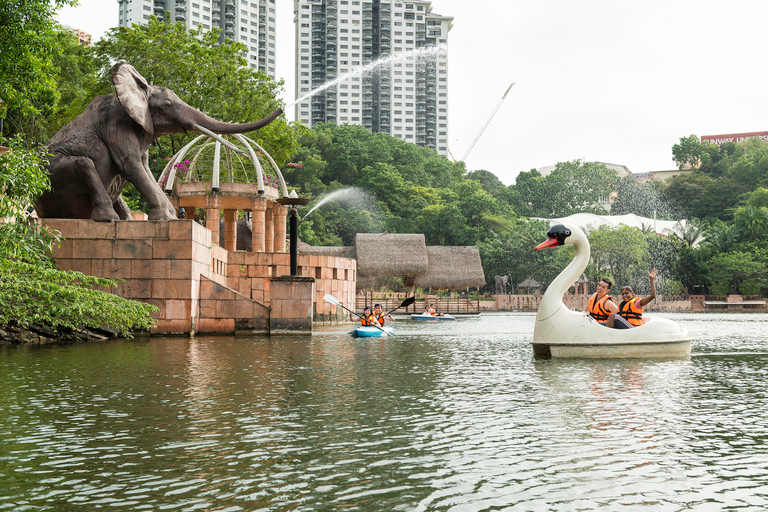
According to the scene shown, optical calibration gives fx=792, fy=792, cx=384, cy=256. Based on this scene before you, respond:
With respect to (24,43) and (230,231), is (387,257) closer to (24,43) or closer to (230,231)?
(230,231)

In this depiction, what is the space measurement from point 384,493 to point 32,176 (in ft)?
34.5

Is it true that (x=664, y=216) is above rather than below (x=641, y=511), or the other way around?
above

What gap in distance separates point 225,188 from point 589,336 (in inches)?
789

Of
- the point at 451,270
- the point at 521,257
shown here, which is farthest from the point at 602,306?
the point at 521,257

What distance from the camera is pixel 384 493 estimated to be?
16.8 feet

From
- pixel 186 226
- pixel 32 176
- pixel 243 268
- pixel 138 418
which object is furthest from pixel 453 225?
pixel 138 418

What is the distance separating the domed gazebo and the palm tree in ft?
169

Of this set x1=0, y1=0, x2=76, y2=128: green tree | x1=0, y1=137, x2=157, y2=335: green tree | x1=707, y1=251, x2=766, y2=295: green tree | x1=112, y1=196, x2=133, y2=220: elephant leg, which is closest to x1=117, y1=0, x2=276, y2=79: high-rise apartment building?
x1=707, y1=251, x2=766, y2=295: green tree

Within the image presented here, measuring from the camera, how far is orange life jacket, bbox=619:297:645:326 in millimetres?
14773

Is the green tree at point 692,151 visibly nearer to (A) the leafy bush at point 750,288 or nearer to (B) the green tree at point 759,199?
(B) the green tree at point 759,199

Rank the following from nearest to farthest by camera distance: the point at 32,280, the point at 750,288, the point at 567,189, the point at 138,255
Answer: the point at 32,280 → the point at 138,255 → the point at 750,288 → the point at 567,189

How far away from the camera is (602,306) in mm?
14883

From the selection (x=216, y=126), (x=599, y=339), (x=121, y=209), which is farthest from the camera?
(x=121, y=209)

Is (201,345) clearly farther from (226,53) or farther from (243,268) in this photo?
(226,53)
